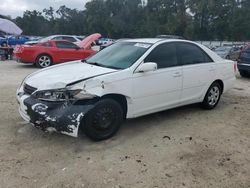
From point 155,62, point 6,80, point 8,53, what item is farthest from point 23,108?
point 8,53

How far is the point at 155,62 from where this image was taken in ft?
17.1

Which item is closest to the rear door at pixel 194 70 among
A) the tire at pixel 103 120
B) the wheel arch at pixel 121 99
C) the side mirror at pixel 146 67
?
the side mirror at pixel 146 67

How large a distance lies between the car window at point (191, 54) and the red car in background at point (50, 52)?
8.72m

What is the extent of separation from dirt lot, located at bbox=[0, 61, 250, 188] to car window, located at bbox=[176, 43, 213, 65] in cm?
110

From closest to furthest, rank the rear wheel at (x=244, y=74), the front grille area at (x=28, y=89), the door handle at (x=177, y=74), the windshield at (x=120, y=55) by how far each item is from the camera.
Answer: the front grille area at (x=28, y=89), the windshield at (x=120, y=55), the door handle at (x=177, y=74), the rear wheel at (x=244, y=74)

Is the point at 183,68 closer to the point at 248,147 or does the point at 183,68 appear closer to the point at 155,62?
the point at 155,62

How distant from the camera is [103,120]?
4.50 m

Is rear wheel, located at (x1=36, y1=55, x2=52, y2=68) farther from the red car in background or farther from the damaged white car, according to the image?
the damaged white car

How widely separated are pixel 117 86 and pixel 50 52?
968 cm

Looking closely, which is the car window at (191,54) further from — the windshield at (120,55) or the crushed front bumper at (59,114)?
the crushed front bumper at (59,114)

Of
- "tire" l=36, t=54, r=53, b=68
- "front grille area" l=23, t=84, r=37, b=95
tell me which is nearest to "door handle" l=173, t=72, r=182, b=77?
"front grille area" l=23, t=84, r=37, b=95

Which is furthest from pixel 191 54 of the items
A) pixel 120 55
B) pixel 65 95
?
pixel 65 95

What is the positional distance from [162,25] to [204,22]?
8129 millimetres

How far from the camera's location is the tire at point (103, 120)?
14.4 feet
